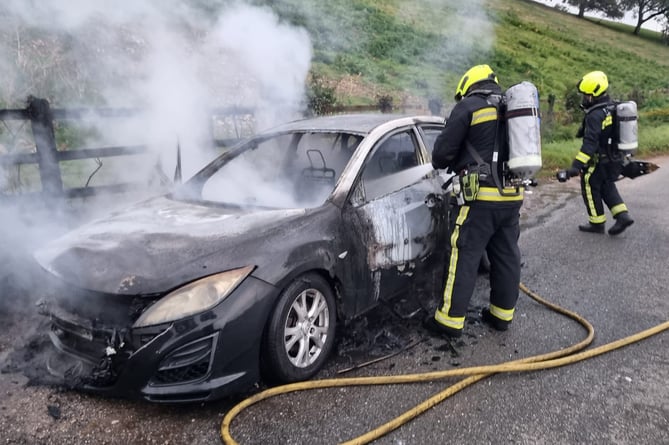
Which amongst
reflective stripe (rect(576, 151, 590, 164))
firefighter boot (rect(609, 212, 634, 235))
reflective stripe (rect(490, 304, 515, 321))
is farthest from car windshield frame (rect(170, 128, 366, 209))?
firefighter boot (rect(609, 212, 634, 235))

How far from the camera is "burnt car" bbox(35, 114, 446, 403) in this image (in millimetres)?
2553

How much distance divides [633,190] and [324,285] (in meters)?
8.03

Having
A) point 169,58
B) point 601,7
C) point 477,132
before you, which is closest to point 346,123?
point 477,132

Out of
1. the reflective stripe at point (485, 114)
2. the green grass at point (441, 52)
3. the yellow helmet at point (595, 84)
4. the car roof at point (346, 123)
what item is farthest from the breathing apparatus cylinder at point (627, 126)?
the green grass at point (441, 52)

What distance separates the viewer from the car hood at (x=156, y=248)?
8.56ft

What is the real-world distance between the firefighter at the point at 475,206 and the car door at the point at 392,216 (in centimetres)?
25

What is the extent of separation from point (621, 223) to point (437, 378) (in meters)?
4.31

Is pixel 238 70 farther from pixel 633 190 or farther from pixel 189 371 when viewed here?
pixel 633 190

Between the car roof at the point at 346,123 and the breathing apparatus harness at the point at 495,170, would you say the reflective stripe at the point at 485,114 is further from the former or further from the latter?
the car roof at the point at 346,123

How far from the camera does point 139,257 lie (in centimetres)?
275

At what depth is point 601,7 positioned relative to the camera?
54281mm

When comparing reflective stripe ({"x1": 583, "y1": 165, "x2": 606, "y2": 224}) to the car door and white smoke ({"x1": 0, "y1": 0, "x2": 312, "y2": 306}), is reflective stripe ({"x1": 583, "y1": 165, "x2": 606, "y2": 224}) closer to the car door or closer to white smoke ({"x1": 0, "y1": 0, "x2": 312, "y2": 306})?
the car door

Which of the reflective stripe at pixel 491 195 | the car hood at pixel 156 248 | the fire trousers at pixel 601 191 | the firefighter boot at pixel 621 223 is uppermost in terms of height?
the reflective stripe at pixel 491 195

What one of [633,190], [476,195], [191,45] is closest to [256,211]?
[476,195]
